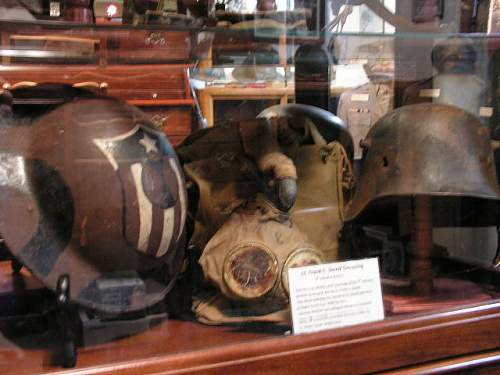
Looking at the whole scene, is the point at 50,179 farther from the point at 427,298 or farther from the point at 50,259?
the point at 427,298

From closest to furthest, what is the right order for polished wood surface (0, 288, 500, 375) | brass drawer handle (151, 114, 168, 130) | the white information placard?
polished wood surface (0, 288, 500, 375) → the white information placard → brass drawer handle (151, 114, 168, 130)

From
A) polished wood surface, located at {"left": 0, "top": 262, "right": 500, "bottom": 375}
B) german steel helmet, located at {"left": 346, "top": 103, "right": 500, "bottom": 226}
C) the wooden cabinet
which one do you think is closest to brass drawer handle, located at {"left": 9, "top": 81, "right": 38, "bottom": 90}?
the wooden cabinet

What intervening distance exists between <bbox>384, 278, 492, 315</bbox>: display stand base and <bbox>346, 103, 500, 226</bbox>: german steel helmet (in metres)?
0.14

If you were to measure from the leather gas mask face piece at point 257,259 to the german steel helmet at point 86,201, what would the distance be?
12 cm

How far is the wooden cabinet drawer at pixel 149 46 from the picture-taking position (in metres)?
1.04

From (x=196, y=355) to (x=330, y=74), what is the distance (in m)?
0.76

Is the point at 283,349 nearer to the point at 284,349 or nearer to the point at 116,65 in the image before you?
the point at 284,349

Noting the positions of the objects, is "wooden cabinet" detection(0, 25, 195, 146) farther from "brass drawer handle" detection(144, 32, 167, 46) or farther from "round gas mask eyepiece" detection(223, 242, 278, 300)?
"round gas mask eyepiece" detection(223, 242, 278, 300)

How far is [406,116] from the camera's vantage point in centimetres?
117

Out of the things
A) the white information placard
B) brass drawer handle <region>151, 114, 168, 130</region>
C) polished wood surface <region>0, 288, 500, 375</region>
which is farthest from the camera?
brass drawer handle <region>151, 114, 168, 130</region>

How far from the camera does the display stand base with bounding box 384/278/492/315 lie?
1056 mm

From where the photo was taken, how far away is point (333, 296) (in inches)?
38.0

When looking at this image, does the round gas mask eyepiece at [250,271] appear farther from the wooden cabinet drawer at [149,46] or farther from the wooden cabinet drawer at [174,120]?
the wooden cabinet drawer at [149,46]

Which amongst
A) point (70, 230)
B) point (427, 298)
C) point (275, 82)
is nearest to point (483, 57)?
point (275, 82)
